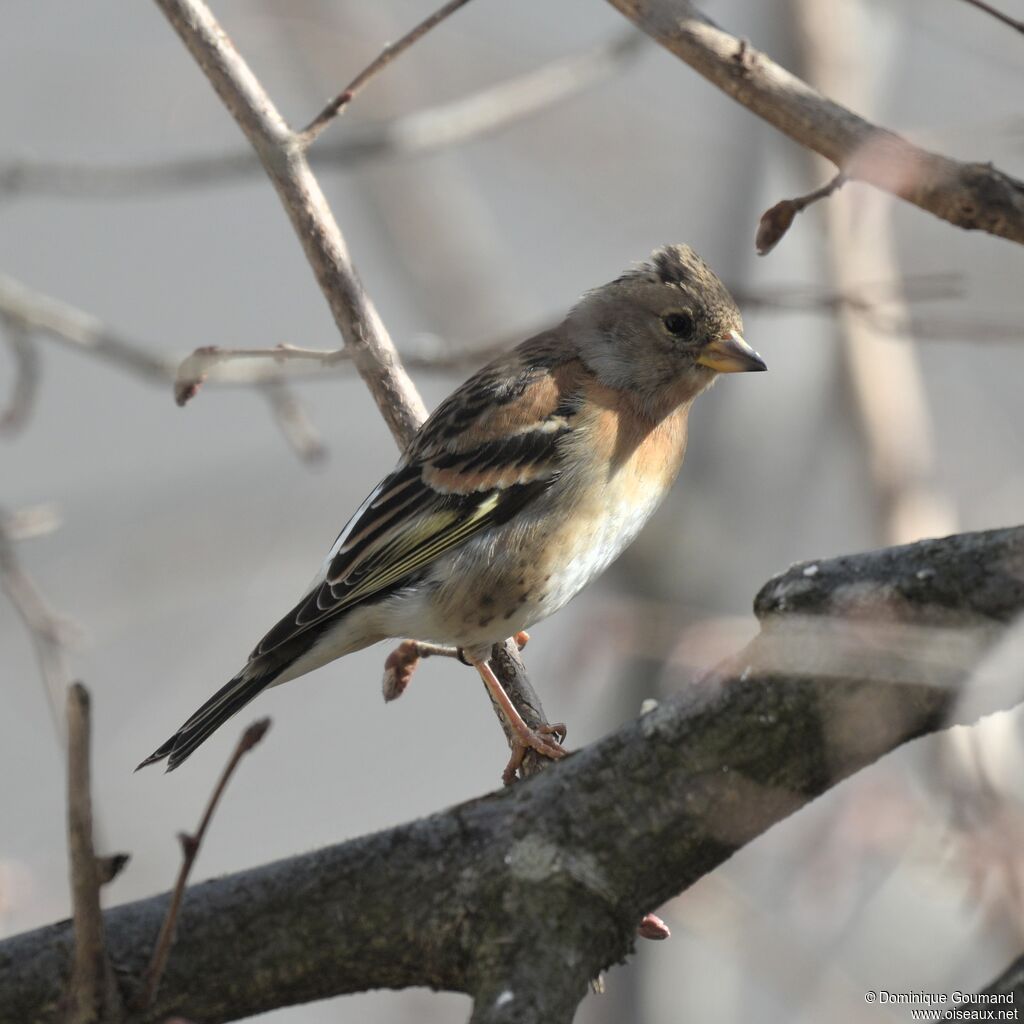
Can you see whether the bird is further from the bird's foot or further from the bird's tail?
the bird's foot

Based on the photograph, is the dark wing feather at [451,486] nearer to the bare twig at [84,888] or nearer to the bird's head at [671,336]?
the bird's head at [671,336]

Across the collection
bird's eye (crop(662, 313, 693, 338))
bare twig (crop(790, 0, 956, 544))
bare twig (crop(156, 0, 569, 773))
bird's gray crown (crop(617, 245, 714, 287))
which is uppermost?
bare twig (crop(156, 0, 569, 773))

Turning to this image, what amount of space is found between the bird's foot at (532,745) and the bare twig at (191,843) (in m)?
1.62

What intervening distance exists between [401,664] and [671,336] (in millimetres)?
1584

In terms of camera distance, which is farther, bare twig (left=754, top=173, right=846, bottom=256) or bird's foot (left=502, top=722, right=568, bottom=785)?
bird's foot (left=502, top=722, right=568, bottom=785)

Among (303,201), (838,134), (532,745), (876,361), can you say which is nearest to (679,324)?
(303,201)

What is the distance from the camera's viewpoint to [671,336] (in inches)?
189

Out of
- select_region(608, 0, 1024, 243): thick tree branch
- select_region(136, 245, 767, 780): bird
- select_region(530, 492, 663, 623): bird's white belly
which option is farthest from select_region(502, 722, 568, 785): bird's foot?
select_region(608, 0, 1024, 243): thick tree branch

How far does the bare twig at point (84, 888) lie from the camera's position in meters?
1.77

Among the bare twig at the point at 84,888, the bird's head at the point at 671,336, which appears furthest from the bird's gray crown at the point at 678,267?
the bare twig at the point at 84,888

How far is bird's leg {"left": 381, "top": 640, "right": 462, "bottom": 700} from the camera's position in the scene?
157 inches

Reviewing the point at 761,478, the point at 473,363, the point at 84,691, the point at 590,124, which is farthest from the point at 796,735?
the point at 590,124

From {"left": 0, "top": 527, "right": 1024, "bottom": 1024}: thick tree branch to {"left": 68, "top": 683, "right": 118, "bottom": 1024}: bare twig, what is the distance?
34 centimetres

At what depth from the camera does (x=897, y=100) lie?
10727 mm
